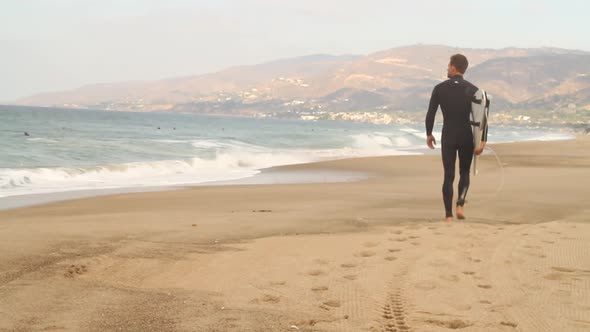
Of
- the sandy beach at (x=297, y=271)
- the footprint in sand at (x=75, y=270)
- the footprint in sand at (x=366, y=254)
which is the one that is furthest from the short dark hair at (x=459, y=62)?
the footprint in sand at (x=75, y=270)

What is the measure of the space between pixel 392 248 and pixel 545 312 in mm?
1981

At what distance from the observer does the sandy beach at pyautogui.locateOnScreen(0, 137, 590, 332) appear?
3.93 meters

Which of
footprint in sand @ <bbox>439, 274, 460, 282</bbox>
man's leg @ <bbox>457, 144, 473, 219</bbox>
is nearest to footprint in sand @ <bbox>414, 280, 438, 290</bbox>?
footprint in sand @ <bbox>439, 274, 460, 282</bbox>

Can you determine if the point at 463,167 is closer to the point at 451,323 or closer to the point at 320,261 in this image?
the point at 320,261

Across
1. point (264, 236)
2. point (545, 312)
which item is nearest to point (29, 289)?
point (264, 236)

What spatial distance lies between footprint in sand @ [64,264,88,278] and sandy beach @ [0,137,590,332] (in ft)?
0.07

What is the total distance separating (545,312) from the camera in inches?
160

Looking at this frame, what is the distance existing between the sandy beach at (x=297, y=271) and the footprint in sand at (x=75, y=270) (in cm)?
2

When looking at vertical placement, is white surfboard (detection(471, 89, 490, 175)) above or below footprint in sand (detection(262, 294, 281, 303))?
above

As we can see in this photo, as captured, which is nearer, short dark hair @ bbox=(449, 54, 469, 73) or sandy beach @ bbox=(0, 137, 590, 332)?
sandy beach @ bbox=(0, 137, 590, 332)

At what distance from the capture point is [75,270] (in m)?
5.02

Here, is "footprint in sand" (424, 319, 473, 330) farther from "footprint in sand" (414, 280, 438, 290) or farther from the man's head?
the man's head

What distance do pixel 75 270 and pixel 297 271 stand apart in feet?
5.57

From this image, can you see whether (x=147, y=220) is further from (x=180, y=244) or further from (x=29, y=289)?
(x=29, y=289)
